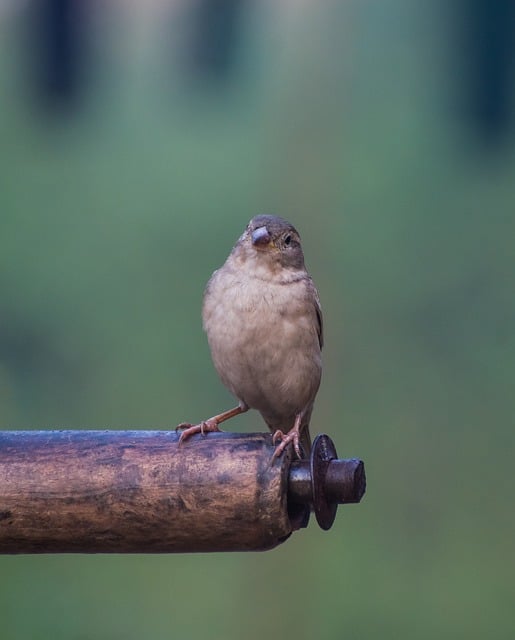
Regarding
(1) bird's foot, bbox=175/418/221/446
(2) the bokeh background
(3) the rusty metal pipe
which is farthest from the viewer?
(2) the bokeh background

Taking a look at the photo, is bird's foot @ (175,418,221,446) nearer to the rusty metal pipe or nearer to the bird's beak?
the rusty metal pipe

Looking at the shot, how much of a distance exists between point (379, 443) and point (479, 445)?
430 millimetres

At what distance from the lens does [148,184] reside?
4.40 meters

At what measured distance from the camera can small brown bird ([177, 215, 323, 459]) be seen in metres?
2.85

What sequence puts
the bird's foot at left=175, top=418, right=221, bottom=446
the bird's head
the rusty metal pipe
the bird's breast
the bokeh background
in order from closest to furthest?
the rusty metal pipe
the bird's foot at left=175, top=418, right=221, bottom=446
the bird's breast
the bird's head
the bokeh background

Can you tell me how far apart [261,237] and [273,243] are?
0.06 metres

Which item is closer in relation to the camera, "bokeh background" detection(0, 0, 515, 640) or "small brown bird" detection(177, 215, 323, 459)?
"small brown bird" detection(177, 215, 323, 459)

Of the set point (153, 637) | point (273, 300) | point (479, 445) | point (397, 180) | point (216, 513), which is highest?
Result: point (397, 180)

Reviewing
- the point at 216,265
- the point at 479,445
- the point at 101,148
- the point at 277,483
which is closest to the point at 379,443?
the point at 479,445

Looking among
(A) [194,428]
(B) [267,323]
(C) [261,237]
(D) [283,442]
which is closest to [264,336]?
(B) [267,323]

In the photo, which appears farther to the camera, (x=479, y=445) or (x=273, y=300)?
(x=479, y=445)

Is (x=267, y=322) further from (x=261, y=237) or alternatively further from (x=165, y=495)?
(x=165, y=495)

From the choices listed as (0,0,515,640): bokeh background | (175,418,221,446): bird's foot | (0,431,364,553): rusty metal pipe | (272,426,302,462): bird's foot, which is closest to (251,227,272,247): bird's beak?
(175,418,221,446): bird's foot

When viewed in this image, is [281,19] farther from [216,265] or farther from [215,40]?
[216,265]
